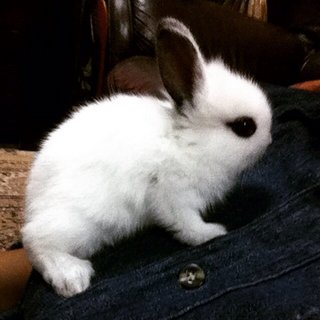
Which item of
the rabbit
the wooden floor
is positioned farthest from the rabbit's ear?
the wooden floor

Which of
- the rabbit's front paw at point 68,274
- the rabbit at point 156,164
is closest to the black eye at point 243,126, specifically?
the rabbit at point 156,164

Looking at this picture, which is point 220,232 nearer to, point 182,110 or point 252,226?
point 252,226

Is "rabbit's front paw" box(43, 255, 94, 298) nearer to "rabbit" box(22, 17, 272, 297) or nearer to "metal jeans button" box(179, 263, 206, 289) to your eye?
"rabbit" box(22, 17, 272, 297)

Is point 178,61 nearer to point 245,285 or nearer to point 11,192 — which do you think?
point 245,285

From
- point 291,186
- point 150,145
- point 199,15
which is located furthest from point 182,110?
point 199,15

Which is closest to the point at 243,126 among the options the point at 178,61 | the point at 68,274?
the point at 178,61

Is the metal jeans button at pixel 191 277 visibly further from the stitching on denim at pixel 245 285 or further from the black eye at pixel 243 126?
the black eye at pixel 243 126
